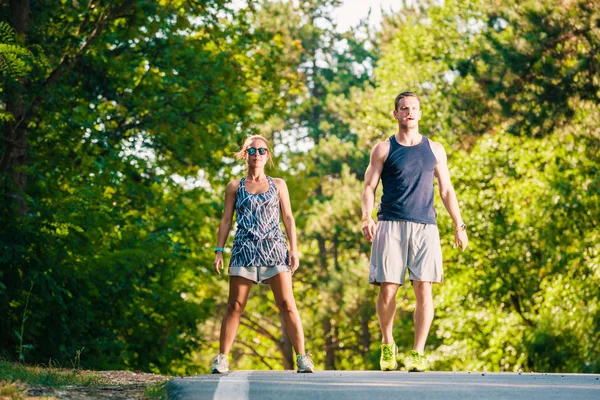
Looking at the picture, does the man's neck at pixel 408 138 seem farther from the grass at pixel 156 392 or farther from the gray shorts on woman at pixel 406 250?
the grass at pixel 156 392

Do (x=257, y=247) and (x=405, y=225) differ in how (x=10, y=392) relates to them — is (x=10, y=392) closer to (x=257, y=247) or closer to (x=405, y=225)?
(x=257, y=247)

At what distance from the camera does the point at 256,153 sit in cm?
905

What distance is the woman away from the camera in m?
8.88

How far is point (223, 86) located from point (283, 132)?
110 ft

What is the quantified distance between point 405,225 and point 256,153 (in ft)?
4.38

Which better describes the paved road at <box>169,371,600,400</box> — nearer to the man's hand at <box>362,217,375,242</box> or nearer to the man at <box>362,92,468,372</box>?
the man at <box>362,92,468,372</box>

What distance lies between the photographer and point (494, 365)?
3111 centimetres

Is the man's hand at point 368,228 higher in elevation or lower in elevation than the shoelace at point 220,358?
higher

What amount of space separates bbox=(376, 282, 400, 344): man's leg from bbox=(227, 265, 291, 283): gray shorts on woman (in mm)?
908

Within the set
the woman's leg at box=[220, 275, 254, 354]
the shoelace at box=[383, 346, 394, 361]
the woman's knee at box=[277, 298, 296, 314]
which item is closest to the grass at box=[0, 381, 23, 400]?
the woman's leg at box=[220, 275, 254, 354]

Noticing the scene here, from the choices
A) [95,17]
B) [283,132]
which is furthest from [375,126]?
[95,17]

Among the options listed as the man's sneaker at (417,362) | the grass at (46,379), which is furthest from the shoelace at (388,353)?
the grass at (46,379)

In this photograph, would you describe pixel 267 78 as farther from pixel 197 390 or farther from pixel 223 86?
pixel 197 390

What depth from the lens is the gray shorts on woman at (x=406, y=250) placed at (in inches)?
362
